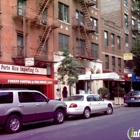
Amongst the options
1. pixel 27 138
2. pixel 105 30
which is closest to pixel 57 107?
pixel 27 138

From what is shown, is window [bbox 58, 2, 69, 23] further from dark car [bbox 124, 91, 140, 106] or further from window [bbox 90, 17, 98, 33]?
dark car [bbox 124, 91, 140, 106]

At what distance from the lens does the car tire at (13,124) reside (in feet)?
33.8

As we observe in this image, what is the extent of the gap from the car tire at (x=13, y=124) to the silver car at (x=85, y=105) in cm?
409

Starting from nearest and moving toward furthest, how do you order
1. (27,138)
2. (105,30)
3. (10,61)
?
(27,138) < (10,61) < (105,30)

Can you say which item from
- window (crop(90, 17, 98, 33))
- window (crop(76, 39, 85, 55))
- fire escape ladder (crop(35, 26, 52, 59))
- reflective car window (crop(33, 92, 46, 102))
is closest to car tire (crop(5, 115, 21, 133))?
reflective car window (crop(33, 92, 46, 102))

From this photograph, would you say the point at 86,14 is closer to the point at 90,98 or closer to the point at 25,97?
the point at 90,98

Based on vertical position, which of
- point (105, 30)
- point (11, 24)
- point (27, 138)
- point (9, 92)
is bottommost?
point (27, 138)

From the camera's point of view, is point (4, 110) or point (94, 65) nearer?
point (4, 110)

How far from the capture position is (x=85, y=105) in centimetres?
1486

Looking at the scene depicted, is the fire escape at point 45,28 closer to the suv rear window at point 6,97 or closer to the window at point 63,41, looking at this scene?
the window at point 63,41

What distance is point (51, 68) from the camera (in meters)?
24.4

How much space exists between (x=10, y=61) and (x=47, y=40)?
4.84 metres

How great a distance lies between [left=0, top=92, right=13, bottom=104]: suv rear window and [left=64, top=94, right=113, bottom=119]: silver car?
4.43 m

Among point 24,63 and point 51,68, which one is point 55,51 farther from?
point 24,63
